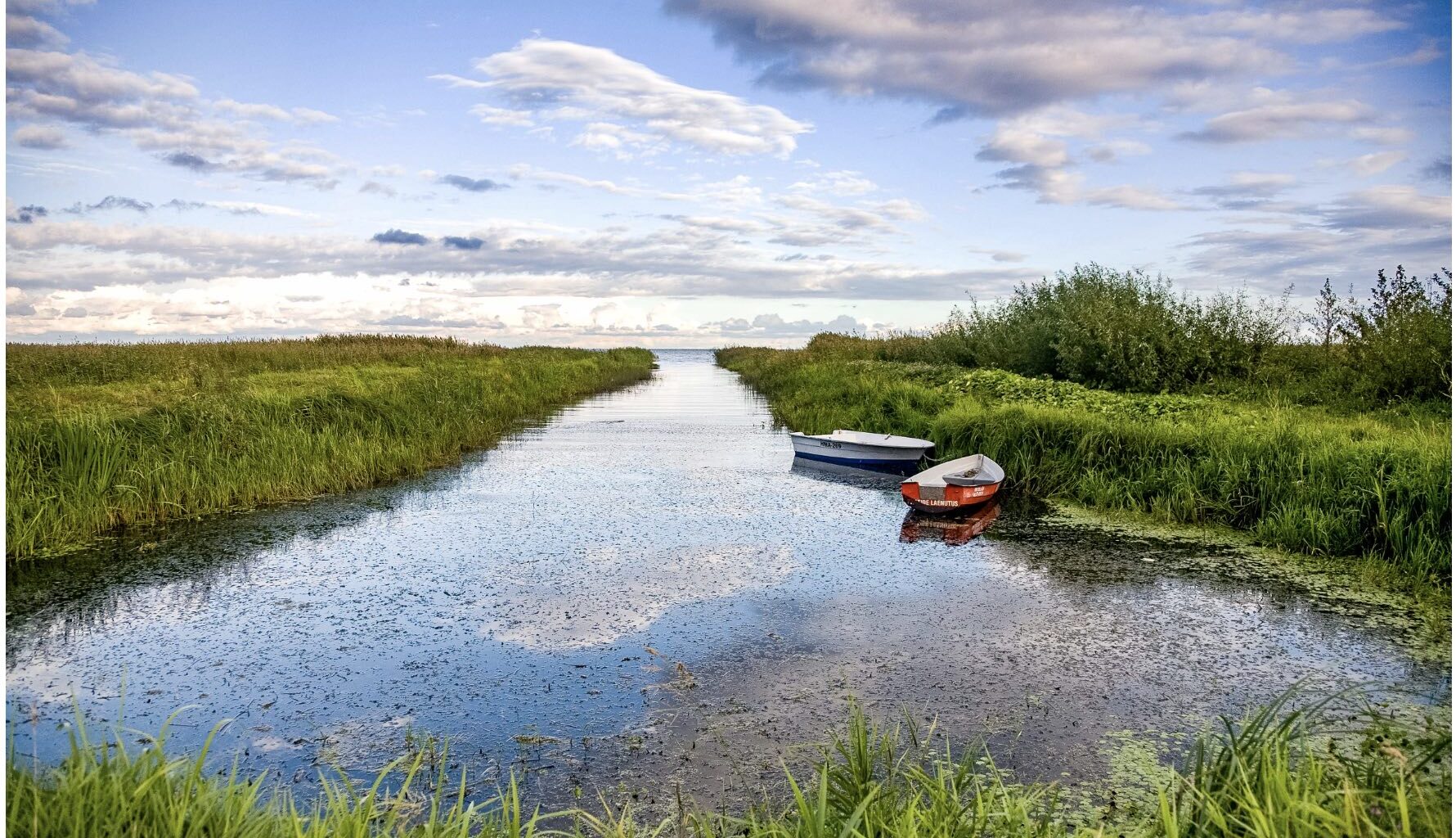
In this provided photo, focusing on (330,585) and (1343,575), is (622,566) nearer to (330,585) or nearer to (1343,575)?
(330,585)

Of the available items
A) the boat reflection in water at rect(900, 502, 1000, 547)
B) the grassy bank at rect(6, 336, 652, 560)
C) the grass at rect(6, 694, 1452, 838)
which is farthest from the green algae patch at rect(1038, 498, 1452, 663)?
the grassy bank at rect(6, 336, 652, 560)

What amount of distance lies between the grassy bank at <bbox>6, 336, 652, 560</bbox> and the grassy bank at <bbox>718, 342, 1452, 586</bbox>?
22.6 feet

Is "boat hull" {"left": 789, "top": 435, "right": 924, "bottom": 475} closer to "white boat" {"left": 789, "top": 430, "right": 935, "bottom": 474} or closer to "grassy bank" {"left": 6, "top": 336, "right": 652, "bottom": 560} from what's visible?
"white boat" {"left": 789, "top": 430, "right": 935, "bottom": 474}

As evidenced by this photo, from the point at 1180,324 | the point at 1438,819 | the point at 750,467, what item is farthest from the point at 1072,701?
the point at 1180,324

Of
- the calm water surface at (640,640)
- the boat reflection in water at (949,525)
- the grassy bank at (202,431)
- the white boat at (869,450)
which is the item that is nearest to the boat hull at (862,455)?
the white boat at (869,450)

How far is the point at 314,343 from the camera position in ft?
94.5

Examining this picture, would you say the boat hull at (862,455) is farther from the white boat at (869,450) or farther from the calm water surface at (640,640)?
the calm water surface at (640,640)

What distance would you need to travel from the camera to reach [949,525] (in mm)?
8984

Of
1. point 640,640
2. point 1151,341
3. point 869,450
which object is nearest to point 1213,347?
point 1151,341

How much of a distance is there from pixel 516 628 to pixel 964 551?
3929 millimetres

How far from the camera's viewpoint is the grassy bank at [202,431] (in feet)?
25.6

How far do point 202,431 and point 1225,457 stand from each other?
10.1 metres

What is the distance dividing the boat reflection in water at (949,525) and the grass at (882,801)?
4158mm

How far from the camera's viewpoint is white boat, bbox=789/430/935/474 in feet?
39.2
